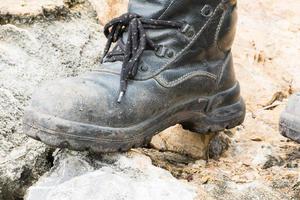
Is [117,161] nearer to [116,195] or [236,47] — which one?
[116,195]

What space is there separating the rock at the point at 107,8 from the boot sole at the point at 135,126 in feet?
2.50

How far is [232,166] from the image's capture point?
1818mm

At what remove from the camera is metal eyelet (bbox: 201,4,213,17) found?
1691 millimetres

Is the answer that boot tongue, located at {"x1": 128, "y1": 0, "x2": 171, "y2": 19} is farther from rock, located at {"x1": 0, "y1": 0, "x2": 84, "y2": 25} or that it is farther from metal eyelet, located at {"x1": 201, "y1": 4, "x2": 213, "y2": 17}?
rock, located at {"x1": 0, "y1": 0, "x2": 84, "y2": 25}

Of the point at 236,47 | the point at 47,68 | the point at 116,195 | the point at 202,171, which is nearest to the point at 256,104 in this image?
the point at 236,47

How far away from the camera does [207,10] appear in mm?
1697

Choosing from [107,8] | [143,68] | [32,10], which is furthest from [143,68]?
[107,8]

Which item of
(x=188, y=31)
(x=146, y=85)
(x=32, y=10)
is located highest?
(x=188, y=31)

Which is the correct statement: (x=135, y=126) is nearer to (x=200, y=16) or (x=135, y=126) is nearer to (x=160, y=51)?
(x=160, y=51)

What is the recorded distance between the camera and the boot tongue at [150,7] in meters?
Answer: 1.65

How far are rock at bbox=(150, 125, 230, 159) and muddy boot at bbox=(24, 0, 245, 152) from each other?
0.06m

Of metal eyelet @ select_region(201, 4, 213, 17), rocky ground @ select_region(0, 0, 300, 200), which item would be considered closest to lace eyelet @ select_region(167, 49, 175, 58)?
metal eyelet @ select_region(201, 4, 213, 17)

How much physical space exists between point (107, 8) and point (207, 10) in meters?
0.87

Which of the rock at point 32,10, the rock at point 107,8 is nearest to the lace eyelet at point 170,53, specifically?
the rock at point 32,10
